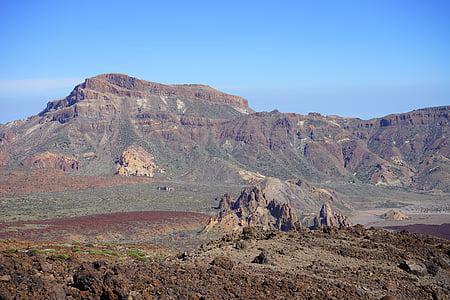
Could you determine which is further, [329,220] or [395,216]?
[395,216]

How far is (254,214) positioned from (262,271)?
69167 millimetres

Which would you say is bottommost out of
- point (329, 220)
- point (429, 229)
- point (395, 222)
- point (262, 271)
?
point (395, 222)

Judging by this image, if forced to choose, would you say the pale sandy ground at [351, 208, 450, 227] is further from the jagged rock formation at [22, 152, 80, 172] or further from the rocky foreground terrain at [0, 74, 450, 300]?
the jagged rock formation at [22, 152, 80, 172]

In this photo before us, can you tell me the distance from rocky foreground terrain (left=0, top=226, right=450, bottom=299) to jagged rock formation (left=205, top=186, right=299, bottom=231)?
4538cm

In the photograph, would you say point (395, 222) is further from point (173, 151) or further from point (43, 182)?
point (173, 151)

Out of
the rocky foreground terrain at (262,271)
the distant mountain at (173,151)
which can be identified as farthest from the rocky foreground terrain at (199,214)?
the distant mountain at (173,151)

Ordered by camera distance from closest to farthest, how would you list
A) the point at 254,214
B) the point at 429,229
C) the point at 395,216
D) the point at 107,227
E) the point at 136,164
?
the point at 107,227
the point at 254,214
the point at 429,229
the point at 395,216
the point at 136,164

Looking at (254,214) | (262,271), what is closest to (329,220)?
(254,214)

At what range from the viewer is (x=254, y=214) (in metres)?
94.9

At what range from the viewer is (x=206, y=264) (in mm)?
26047

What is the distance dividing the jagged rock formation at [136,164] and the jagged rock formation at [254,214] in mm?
51321

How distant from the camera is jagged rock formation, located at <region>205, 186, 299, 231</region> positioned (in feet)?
284

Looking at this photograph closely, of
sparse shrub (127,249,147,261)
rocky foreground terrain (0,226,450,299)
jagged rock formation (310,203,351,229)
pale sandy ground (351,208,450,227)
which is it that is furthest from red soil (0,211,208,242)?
pale sandy ground (351,208,450,227)

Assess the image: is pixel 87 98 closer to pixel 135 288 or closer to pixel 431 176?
pixel 431 176
